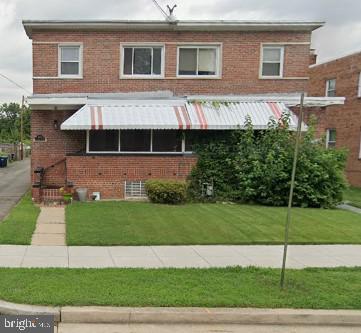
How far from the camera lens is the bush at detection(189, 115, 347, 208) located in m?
13.3

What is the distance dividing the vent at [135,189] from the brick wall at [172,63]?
4172 mm

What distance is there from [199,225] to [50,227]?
3527mm

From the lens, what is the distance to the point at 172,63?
16.3m

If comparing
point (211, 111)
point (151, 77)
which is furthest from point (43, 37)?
point (211, 111)

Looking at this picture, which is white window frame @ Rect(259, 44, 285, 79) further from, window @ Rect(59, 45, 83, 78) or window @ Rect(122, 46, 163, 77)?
window @ Rect(59, 45, 83, 78)

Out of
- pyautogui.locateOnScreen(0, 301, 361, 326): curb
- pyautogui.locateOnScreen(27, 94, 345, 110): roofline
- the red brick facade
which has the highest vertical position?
the red brick facade

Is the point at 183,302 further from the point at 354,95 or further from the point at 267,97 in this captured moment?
the point at 354,95

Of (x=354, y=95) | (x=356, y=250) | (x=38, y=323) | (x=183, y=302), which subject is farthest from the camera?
(x=354, y=95)

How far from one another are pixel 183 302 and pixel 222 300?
0.50m

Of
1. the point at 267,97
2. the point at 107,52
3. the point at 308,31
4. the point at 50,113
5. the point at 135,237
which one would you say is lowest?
the point at 135,237

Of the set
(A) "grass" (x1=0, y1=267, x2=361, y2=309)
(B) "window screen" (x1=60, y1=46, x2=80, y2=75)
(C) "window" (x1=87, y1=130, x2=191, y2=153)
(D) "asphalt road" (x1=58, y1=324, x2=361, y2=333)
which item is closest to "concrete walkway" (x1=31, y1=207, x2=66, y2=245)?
(A) "grass" (x1=0, y1=267, x2=361, y2=309)

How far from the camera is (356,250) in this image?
8.05 meters

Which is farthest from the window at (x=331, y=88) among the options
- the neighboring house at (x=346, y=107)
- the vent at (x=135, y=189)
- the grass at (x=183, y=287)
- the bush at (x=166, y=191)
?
the grass at (x=183, y=287)

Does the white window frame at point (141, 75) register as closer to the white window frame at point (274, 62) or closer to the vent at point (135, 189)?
the white window frame at point (274, 62)
